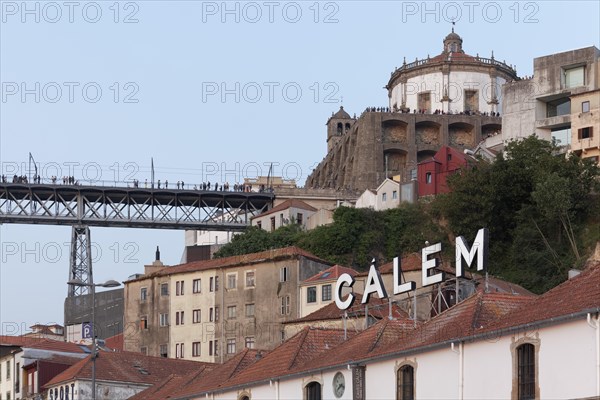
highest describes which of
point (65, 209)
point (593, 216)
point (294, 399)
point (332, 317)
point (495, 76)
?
point (495, 76)

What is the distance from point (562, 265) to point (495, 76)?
69.1m

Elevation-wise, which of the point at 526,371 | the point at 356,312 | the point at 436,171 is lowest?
the point at 526,371

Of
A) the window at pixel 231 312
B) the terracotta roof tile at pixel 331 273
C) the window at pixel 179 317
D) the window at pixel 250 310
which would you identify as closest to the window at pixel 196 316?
the window at pixel 179 317

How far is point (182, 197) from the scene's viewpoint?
14962cm

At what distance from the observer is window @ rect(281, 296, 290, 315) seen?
112375 millimetres

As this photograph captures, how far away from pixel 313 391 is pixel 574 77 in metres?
60.4

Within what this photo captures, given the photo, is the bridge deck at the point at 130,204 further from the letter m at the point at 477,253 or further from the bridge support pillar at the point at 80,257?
the letter m at the point at 477,253

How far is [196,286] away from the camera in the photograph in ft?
398

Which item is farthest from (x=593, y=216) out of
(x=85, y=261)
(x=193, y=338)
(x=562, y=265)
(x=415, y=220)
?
(x=85, y=261)

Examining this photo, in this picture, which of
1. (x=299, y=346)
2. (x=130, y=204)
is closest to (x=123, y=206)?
(x=130, y=204)

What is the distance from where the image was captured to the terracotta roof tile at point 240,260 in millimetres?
115188

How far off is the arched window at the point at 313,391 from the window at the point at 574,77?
5954 cm

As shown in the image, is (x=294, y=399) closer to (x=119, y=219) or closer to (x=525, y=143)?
(x=525, y=143)

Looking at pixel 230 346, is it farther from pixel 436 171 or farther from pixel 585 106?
pixel 585 106
